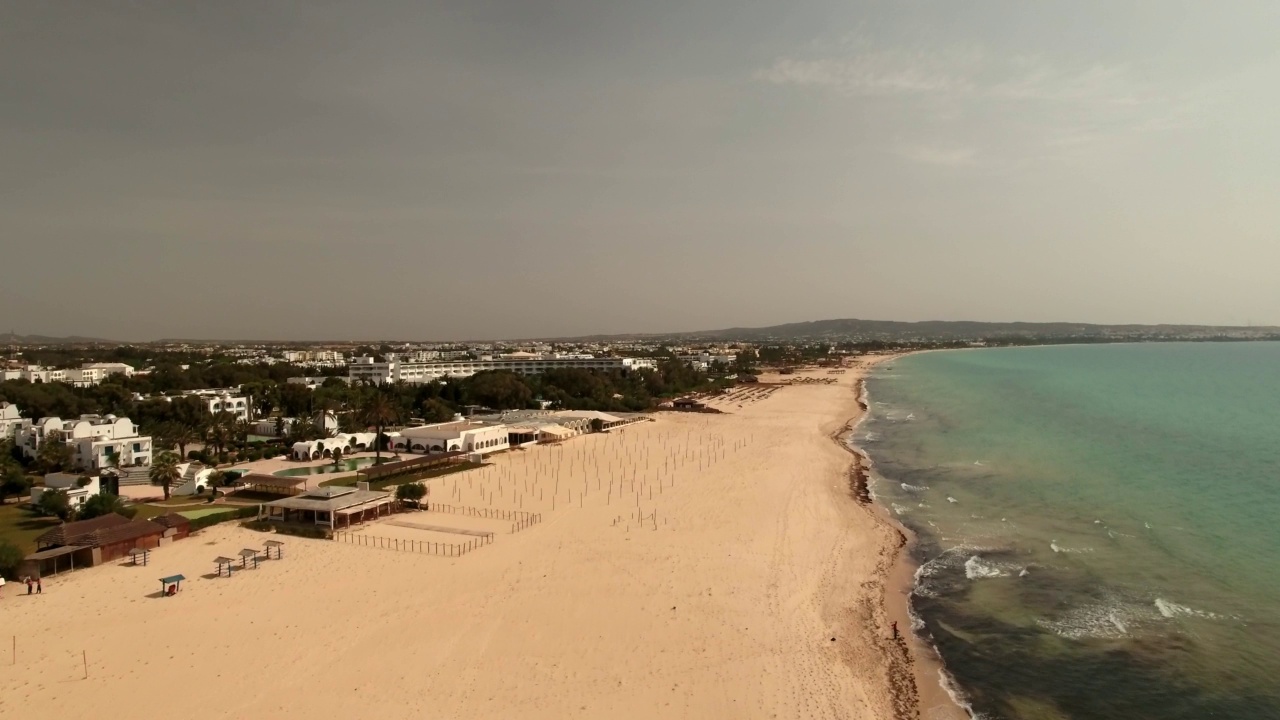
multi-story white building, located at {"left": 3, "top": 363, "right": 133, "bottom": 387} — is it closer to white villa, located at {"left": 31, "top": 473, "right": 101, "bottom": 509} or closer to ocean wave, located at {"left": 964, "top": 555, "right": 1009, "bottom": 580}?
white villa, located at {"left": 31, "top": 473, "right": 101, "bottom": 509}

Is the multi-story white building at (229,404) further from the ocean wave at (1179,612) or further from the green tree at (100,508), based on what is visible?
the ocean wave at (1179,612)

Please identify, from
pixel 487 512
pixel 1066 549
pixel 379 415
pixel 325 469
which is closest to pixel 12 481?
pixel 325 469

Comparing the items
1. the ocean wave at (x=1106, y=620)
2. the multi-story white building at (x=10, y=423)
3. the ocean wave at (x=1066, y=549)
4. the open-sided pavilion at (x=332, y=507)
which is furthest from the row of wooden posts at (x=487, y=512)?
the multi-story white building at (x=10, y=423)

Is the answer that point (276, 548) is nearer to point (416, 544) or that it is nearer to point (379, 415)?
point (416, 544)

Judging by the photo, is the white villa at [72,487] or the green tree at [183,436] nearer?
the white villa at [72,487]

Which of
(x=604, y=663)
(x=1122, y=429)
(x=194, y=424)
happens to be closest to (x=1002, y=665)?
(x=604, y=663)

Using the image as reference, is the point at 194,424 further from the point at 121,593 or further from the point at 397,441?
the point at 121,593

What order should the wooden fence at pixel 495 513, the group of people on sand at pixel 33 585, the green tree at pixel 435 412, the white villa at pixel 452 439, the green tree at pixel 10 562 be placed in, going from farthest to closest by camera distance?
1. the green tree at pixel 435 412
2. the white villa at pixel 452 439
3. the wooden fence at pixel 495 513
4. the green tree at pixel 10 562
5. the group of people on sand at pixel 33 585
